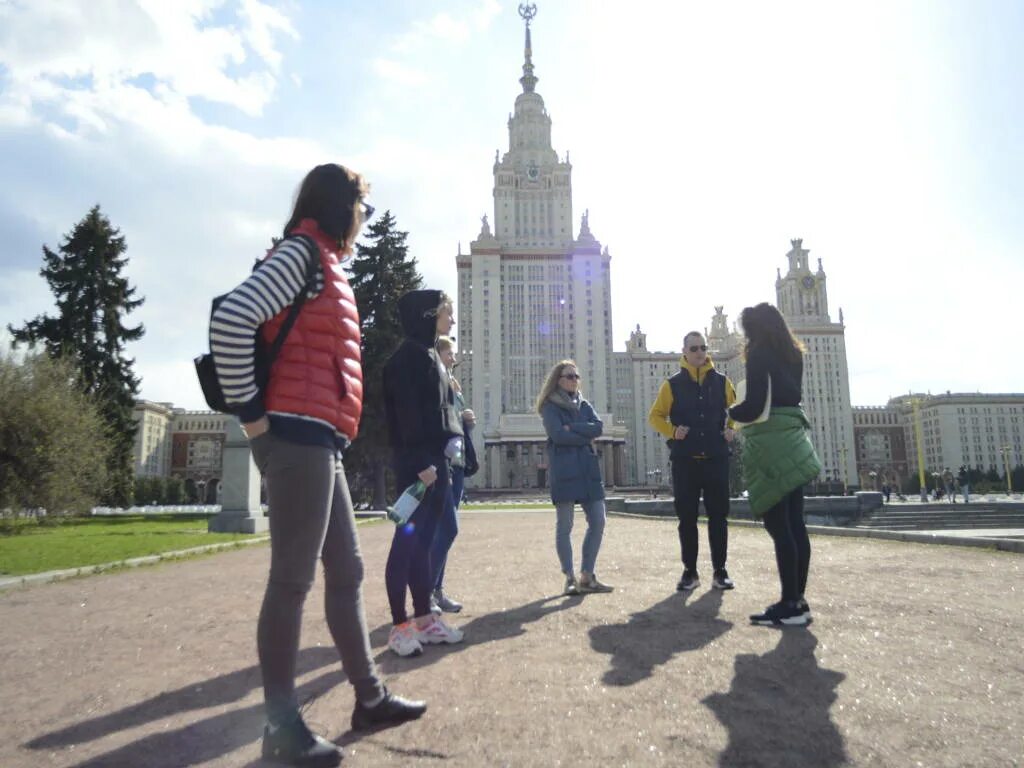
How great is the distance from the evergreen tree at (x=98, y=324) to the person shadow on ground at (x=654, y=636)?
31082 millimetres

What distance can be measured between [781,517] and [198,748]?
3515mm

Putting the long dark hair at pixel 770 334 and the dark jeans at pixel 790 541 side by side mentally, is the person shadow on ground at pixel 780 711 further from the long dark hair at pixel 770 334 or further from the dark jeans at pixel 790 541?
the long dark hair at pixel 770 334

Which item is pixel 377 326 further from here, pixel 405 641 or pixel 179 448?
pixel 179 448

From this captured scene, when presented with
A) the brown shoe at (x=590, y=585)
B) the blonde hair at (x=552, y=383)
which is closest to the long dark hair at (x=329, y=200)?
the blonde hair at (x=552, y=383)

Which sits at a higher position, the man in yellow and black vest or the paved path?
the man in yellow and black vest

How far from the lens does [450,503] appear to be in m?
4.42

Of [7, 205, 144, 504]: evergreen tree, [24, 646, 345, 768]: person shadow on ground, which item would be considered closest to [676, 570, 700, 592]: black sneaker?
[24, 646, 345, 768]: person shadow on ground

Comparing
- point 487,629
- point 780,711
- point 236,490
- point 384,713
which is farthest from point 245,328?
point 236,490

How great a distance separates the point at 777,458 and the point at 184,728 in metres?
3.64

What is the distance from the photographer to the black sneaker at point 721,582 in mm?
5402

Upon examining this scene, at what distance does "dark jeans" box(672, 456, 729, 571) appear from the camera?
5.49 meters

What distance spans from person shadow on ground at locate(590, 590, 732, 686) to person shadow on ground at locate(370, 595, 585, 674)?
0.55 m

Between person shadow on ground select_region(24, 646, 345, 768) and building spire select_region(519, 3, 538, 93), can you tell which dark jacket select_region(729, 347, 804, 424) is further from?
building spire select_region(519, 3, 538, 93)

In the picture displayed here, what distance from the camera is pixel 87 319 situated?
103 feet
